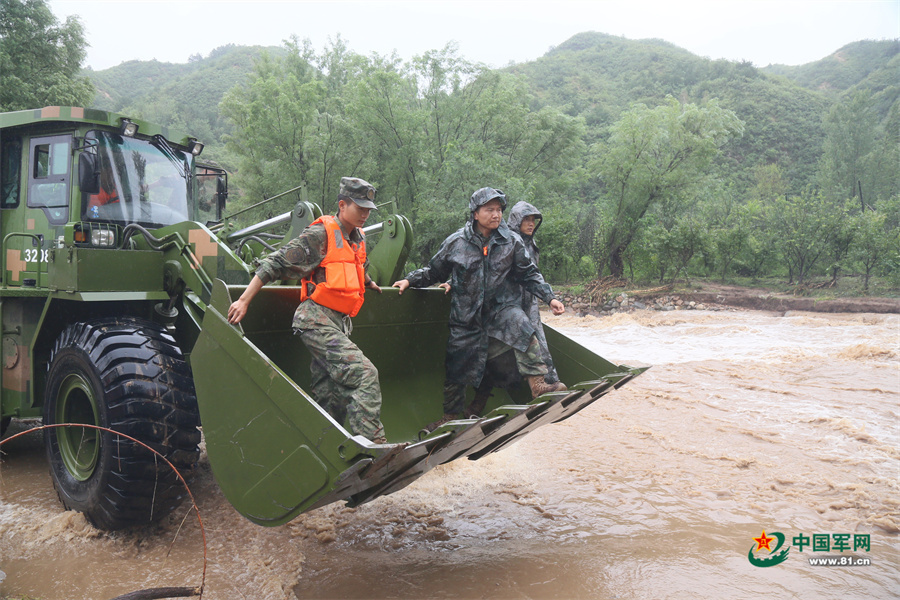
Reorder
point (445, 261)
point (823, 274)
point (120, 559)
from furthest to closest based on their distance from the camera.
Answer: point (823, 274)
point (445, 261)
point (120, 559)

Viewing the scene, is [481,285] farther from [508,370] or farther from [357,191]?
[357,191]

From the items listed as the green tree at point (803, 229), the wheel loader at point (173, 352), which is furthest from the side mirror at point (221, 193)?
the green tree at point (803, 229)

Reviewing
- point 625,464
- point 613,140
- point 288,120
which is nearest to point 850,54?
point 613,140

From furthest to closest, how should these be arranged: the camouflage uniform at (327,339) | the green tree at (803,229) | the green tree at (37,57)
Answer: the green tree at (803,229), the green tree at (37,57), the camouflage uniform at (327,339)

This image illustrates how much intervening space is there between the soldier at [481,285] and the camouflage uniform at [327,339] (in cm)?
107

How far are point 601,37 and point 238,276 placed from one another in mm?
138334

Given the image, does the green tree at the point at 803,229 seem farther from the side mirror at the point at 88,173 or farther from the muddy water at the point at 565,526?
the side mirror at the point at 88,173

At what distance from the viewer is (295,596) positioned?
3.29 meters

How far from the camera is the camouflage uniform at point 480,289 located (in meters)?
4.51

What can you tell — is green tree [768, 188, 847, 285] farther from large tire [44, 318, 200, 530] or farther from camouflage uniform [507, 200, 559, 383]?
large tire [44, 318, 200, 530]

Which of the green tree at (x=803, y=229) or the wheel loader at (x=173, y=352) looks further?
the green tree at (x=803, y=229)

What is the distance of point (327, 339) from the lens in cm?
351

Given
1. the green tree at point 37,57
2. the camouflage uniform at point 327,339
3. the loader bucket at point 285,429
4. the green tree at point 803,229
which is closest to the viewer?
the loader bucket at point 285,429

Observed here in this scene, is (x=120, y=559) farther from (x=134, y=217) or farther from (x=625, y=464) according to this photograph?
(x=625, y=464)
